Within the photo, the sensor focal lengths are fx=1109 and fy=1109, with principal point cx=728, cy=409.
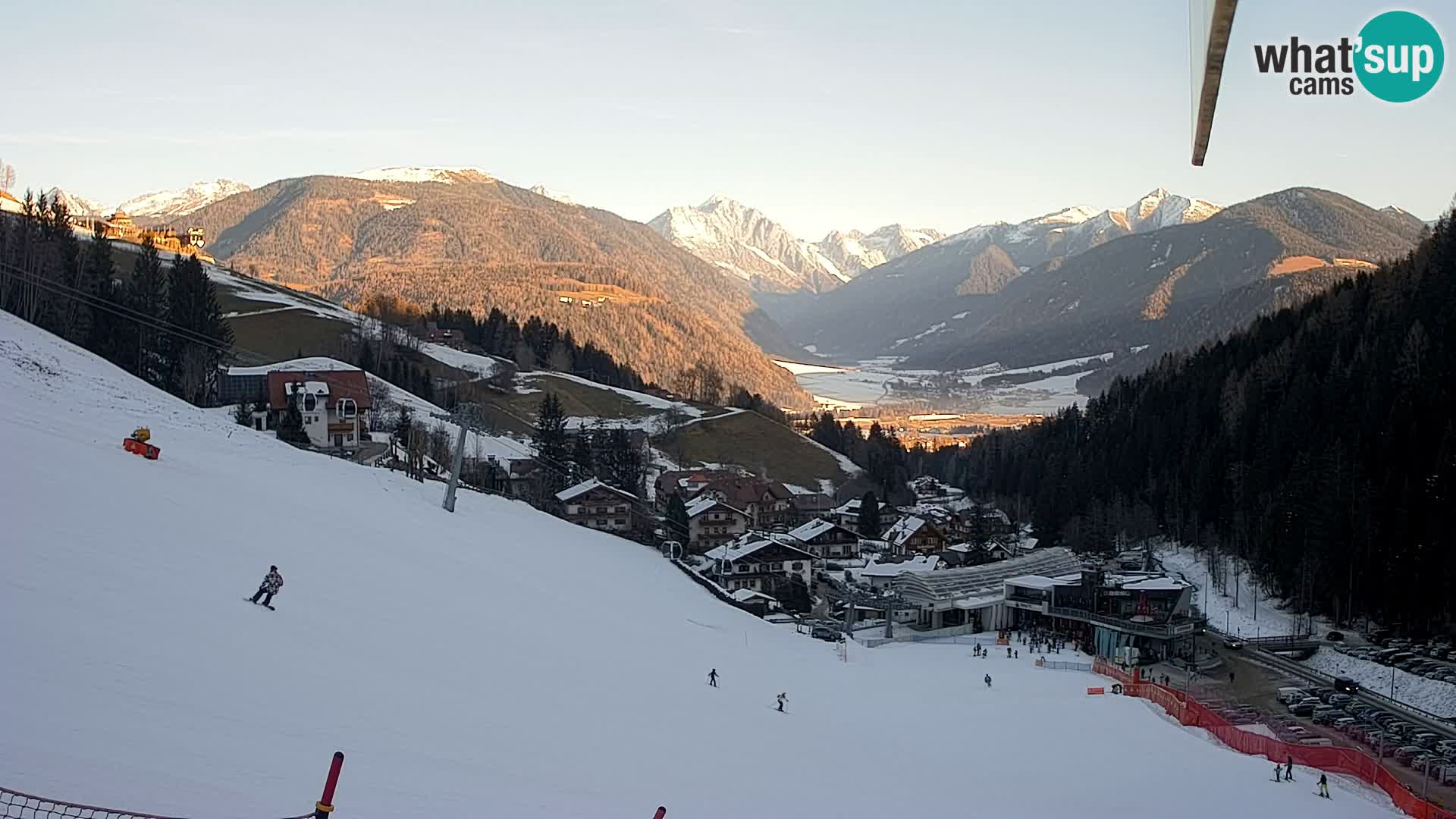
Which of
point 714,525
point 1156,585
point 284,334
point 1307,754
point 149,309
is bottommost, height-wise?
point 714,525

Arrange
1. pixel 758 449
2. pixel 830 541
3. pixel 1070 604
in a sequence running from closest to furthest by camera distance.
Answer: pixel 1070 604 < pixel 830 541 < pixel 758 449

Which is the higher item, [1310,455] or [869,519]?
[1310,455]

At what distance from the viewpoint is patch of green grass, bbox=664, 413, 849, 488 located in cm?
10088

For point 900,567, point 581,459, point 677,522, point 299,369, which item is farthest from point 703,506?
point 299,369

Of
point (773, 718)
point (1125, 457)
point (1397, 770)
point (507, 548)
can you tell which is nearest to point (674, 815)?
point (773, 718)

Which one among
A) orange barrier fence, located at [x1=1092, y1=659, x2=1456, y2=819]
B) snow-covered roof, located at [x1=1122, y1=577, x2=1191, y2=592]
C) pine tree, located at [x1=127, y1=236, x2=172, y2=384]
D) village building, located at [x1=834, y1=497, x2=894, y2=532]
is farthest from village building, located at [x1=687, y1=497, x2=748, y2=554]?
orange barrier fence, located at [x1=1092, y1=659, x2=1456, y2=819]

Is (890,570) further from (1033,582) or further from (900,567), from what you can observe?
(1033,582)

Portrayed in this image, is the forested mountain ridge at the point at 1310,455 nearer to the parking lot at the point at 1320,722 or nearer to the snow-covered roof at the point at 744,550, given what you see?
the parking lot at the point at 1320,722

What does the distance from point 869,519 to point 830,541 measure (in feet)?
40.2

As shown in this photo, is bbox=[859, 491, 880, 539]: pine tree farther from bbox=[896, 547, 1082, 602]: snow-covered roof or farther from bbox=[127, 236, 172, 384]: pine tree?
bbox=[127, 236, 172, 384]: pine tree

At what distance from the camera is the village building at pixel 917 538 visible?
70.2m

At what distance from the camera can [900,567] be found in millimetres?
61406

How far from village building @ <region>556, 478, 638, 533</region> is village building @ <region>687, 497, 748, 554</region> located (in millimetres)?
4090

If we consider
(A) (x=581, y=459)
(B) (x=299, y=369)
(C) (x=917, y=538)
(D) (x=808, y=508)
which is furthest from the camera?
(D) (x=808, y=508)
